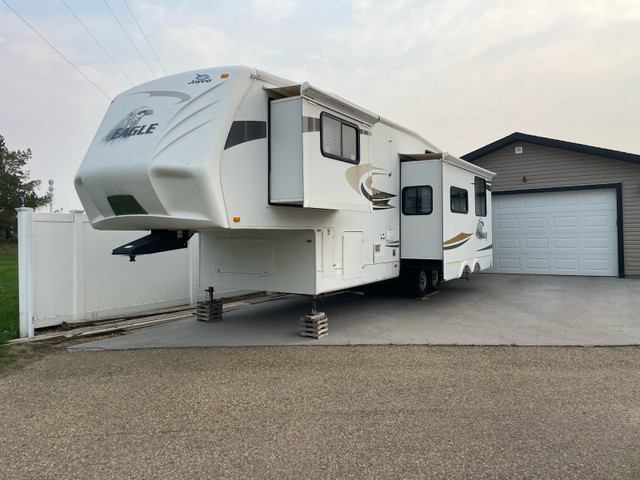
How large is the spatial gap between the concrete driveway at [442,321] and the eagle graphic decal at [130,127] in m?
2.61

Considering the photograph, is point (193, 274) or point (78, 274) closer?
point (78, 274)

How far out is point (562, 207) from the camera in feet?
39.1

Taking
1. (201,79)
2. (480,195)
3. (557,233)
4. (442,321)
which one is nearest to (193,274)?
(201,79)

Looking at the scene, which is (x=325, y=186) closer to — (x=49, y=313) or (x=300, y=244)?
(x=300, y=244)

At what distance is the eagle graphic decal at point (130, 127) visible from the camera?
4727 millimetres

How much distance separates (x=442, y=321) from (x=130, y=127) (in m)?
5.20

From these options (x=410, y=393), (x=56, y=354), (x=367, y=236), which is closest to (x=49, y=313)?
(x=56, y=354)

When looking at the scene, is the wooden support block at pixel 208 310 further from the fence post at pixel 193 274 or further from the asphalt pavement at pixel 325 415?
the asphalt pavement at pixel 325 415

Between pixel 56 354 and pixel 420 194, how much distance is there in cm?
611

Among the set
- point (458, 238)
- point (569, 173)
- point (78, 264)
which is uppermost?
point (569, 173)

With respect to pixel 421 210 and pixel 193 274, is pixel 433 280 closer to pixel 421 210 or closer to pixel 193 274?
pixel 421 210

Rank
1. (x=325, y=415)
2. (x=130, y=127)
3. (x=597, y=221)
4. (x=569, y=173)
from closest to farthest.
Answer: (x=325, y=415)
(x=130, y=127)
(x=597, y=221)
(x=569, y=173)

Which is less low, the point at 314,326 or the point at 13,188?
the point at 13,188

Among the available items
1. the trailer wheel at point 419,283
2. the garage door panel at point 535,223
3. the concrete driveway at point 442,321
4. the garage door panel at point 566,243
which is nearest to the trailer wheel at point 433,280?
the concrete driveway at point 442,321
